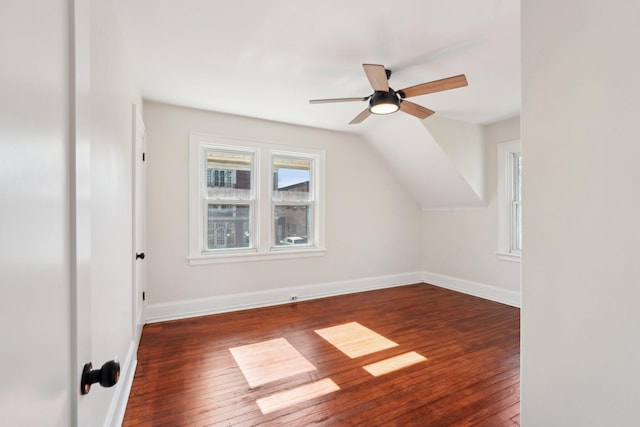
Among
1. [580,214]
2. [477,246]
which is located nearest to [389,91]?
[580,214]

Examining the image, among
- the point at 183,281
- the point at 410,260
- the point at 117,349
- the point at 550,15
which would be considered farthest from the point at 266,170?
the point at 550,15

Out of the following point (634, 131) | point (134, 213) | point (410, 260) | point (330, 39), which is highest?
point (330, 39)

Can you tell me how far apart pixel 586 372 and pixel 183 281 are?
11.9ft

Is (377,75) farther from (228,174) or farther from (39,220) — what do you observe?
(228,174)

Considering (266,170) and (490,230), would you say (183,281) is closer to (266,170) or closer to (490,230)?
(266,170)

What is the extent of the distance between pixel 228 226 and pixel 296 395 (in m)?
2.43

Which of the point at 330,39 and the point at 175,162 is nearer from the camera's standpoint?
the point at 330,39

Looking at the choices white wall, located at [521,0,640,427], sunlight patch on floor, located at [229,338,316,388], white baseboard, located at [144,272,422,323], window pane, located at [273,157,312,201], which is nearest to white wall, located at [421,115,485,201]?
window pane, located at [273,157,312,201]

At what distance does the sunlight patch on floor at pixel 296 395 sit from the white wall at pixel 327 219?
76.6 inches

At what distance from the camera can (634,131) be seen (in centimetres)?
87

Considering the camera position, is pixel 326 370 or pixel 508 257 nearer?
pixel 326 370

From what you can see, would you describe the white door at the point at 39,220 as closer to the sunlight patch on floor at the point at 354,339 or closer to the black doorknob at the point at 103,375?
the black doorknob at the point at 103,375

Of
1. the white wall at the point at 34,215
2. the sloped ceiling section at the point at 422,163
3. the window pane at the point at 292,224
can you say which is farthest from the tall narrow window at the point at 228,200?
the white wall at the point at 34,215

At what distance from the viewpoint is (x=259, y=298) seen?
3959 mm
